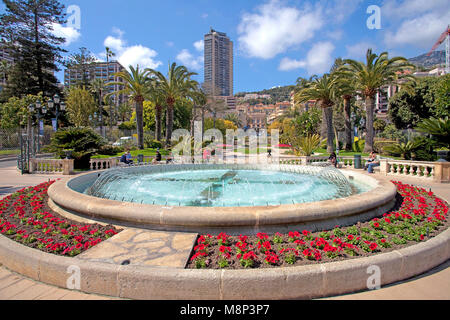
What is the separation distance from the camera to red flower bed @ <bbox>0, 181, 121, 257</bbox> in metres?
3.55

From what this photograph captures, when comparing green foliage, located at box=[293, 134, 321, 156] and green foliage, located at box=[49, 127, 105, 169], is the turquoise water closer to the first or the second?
green foliage, located at box=[49, 127, 105, 169]

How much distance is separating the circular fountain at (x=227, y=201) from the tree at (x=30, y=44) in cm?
4358

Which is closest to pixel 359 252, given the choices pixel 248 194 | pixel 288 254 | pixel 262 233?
pixel 288 254

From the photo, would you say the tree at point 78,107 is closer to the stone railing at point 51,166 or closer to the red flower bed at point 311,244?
the stone railing at point 51,166

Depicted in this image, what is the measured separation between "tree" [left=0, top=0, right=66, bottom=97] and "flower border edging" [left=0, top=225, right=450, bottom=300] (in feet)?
164

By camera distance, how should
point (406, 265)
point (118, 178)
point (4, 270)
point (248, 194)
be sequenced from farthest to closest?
1. point (118, 178)
2. point (248, 194)
3. point (4, 270)
4. point (406, 265)

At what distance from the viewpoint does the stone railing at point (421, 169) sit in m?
11.3

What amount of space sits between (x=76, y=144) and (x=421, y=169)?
20423 mm

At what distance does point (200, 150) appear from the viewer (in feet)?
69.0

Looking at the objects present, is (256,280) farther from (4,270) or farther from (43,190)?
(43,190)

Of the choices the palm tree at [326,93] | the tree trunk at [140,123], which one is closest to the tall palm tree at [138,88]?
the tree trunk at [140,123]

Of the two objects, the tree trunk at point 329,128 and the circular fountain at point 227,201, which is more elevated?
the tree trunk at point 329,128

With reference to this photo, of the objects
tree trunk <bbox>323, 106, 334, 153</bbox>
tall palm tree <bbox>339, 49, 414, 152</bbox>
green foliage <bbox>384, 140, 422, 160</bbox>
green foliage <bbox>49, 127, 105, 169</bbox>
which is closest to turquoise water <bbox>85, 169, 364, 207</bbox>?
green foliage <bbox>49, 127, 105, 169</bbox>

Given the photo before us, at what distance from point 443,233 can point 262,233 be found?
280cm
